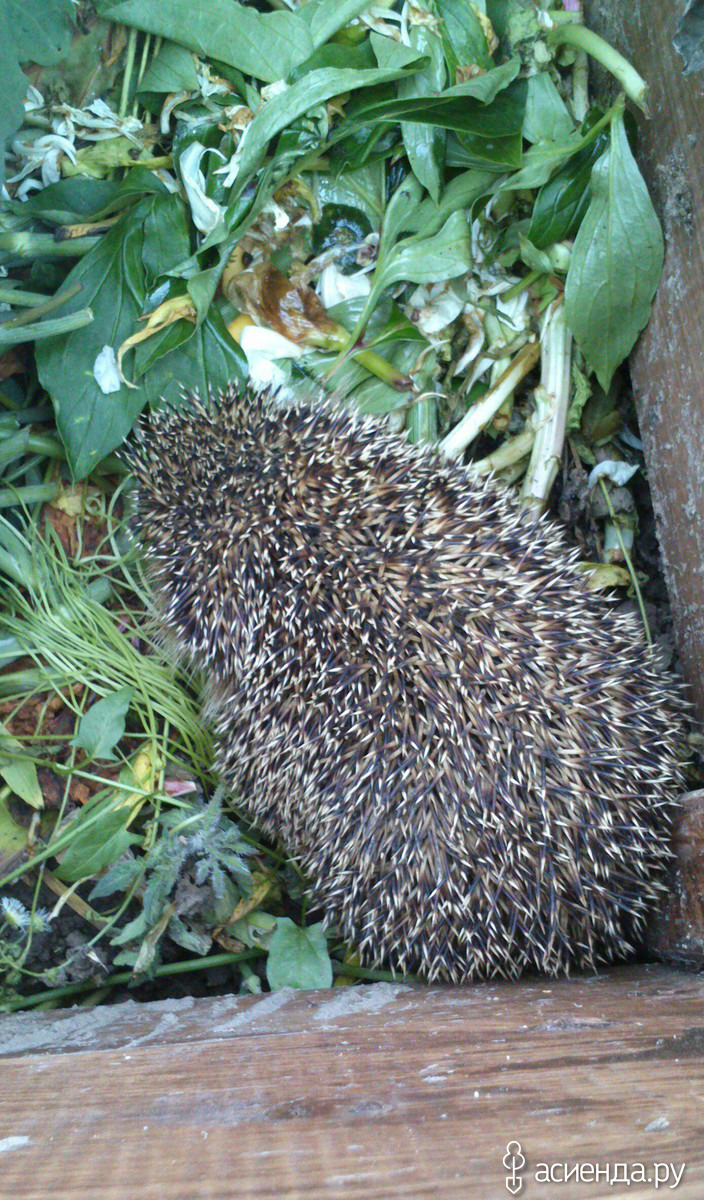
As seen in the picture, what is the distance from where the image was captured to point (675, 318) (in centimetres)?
276

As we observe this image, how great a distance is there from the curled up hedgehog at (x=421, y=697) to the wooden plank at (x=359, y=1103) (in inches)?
12.9

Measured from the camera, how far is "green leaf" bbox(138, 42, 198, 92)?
2.95 meters

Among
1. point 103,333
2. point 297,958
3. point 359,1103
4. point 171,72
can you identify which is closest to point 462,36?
point 171,72

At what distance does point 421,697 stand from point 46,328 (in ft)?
5.03

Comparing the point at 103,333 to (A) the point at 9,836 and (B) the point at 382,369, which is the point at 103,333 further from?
(A) the point at 9,836

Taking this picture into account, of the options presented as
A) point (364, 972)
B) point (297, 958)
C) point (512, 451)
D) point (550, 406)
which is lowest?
point (364, 972)

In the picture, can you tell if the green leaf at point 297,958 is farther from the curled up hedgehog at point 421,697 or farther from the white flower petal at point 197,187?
the white flower petal at point 197,187

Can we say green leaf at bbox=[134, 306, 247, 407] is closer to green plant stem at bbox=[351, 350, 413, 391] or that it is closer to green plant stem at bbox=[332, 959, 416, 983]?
green plant stem at bbox=[351, 350, 413, 391]

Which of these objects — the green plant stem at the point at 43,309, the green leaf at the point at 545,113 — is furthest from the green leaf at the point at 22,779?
the green leaf at the point at 545,113

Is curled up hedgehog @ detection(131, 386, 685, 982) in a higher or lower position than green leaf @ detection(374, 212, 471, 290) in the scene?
lower

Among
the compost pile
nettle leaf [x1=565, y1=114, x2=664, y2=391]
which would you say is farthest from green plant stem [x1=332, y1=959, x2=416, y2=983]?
nettle leaf [x1=565, y1=114, x2=664, y2=391]

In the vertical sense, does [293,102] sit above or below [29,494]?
above
